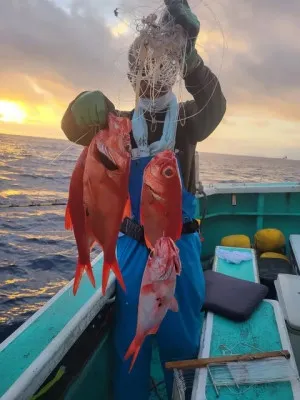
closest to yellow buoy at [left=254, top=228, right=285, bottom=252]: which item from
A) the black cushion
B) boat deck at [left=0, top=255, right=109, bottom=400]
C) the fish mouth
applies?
the black cushion

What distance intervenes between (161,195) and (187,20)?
2.97ft

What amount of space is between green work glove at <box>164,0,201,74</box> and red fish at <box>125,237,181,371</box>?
1.01 metres

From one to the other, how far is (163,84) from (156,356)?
9.89 ft

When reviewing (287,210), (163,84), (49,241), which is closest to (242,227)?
(287,210)

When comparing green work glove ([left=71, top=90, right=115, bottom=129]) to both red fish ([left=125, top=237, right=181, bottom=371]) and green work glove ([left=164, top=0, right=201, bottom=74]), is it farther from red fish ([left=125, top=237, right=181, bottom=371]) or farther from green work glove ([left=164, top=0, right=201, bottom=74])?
red fish ([left=125, top=237, right=181, bottom=371])

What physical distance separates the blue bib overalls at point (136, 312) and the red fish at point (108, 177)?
2.47ft

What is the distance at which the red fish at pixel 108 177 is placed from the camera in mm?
1577

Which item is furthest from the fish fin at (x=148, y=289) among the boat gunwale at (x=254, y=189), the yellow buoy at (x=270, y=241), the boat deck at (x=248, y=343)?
the boat gunwale at (x=254, y=189)

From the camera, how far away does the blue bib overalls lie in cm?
247

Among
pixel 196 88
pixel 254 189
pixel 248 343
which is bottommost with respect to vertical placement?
pixel 248 343

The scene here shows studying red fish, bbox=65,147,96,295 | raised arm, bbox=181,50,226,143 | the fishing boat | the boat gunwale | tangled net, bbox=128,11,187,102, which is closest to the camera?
red fish, bbox=65,147,96,295

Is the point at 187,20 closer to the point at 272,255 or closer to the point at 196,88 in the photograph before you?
the point at 196,88

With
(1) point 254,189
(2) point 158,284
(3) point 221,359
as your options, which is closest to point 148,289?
(2) point 158,284

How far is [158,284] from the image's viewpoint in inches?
71.6
